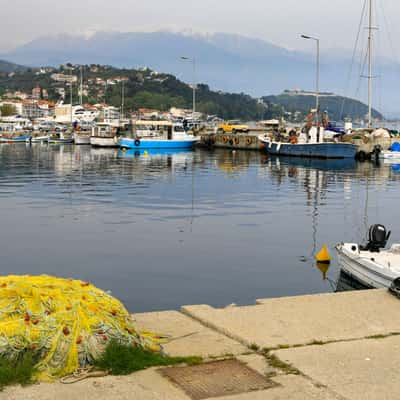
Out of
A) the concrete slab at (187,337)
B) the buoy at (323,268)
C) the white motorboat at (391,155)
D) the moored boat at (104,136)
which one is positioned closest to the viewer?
the concrete slab at (187,337)

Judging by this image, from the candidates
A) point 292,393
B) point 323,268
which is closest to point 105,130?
point 323,268

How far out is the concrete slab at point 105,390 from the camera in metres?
5.75

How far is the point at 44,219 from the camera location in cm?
2372

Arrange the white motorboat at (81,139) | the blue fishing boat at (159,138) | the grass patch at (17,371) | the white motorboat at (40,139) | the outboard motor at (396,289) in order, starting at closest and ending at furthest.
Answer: the grass patch at (17,371)
the outboard motor at (396,289)
the blue fishing boat at (159,138)
the white motorboat at (81,139)
the white motorboat at (40,139)

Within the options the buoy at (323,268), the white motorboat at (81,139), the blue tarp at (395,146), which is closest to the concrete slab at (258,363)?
the buoy at (323,268)

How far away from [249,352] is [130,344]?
50.4 inches

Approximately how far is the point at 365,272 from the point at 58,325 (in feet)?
28.1

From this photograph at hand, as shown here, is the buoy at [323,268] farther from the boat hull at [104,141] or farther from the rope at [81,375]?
the boat hull at [104,141]

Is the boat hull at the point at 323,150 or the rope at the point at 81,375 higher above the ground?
the boat hull at the point at 323,150

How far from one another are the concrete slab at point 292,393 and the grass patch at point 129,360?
975mm

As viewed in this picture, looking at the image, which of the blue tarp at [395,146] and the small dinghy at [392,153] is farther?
the blue tarp at [395,146]

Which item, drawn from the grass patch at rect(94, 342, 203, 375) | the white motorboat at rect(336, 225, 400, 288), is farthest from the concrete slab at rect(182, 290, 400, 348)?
the white motorboat at rect(336, 225, 400, 288)

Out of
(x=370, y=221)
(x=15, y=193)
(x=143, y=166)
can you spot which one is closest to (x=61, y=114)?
(x=143, y=166)

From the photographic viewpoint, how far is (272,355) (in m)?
6.96
